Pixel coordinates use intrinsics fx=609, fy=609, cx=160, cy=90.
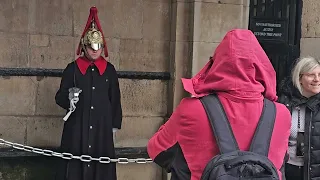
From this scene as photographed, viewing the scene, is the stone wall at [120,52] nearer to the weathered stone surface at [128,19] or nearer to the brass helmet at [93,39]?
the weathered stone surface at [128,19]

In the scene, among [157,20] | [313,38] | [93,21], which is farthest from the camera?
[313,38]

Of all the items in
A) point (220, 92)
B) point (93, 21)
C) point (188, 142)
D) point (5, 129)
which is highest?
point (93, 21)

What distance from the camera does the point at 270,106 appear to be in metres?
2.82

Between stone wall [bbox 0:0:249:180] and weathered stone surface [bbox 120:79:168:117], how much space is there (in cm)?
1

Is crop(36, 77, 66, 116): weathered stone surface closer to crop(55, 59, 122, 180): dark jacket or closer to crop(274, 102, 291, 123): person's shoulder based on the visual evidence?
crop(55, 59, 122, 180): dark jacket

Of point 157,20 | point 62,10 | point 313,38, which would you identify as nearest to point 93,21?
point 62,10

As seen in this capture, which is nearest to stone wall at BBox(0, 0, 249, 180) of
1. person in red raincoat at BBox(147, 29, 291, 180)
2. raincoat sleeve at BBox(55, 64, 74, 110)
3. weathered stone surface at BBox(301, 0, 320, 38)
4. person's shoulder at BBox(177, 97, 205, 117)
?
raincoat sleeve at BBox(55, 64, 74, 110)

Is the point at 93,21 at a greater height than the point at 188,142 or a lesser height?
greater

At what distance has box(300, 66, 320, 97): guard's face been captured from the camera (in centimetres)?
451

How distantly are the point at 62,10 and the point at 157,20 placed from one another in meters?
1.08

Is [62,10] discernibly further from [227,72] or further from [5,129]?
[227,72]

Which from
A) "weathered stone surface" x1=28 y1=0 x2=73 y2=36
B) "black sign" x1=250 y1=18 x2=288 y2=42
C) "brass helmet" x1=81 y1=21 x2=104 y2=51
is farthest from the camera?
"black sign" x1=250 y1=18 x2=288 y2=42

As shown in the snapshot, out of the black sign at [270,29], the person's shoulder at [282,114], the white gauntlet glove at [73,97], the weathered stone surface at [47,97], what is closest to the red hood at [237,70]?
the person's shoulder at [282,114]

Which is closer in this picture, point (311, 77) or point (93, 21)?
point (311, 77)
